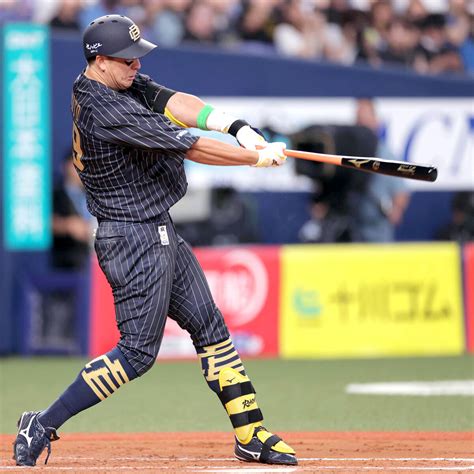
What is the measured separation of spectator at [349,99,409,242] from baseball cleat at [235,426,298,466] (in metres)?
7.51

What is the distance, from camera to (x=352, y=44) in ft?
47.8

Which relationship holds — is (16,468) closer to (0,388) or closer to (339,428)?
(339,428)

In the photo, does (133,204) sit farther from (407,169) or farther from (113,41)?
(407,169)

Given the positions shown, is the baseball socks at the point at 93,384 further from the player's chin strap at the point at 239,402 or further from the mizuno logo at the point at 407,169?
the mizuno logo at the point at 407,169

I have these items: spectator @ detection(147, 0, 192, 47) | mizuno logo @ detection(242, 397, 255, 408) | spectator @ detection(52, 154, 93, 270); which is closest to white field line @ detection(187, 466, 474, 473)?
mizuno logo @ detection(242, 397, 255, 408)

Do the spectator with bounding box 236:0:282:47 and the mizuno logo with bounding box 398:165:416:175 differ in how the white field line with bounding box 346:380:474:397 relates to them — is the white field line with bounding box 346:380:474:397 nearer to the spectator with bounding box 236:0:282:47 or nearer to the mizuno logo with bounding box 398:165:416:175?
the mizuno logo with bounding box 398:165:416:175

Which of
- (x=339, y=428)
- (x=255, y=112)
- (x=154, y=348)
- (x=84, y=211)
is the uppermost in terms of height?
(x=255, y=112)

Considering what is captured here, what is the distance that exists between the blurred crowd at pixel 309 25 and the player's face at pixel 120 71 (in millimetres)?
7611

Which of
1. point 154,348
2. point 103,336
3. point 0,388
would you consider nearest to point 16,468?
point 154,348

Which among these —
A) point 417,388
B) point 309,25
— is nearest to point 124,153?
point 417,388

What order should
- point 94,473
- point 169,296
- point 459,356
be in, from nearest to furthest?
point 94,473 < point 169,296 < point 459,356

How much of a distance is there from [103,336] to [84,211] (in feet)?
4.80

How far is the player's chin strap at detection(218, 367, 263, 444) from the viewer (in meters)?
6.12

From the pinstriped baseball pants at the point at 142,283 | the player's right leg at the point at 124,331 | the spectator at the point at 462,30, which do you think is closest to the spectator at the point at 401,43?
the spectator at the point at 462,30
